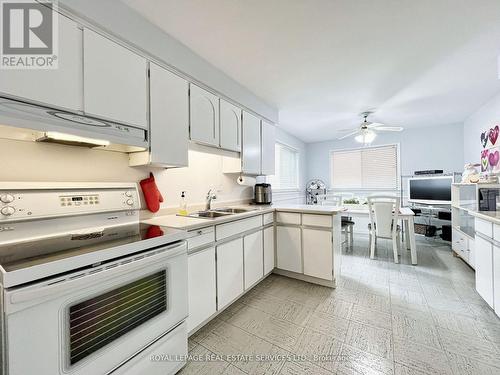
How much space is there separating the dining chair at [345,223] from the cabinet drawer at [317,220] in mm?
1177

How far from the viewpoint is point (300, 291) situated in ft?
8.00

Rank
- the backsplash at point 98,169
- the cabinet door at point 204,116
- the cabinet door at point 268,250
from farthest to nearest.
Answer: the cabinet door at point 268,250, the cabinet door at point 204,116, the backsplash at point 98,169

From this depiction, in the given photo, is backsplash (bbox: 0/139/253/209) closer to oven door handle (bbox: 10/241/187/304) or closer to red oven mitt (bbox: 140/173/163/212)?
red oven mitt (bbox: 140/173/163/212)

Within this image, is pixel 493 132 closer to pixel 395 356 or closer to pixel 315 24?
pixel 315 24

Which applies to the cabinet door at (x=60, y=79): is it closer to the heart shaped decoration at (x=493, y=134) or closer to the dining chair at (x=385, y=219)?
the dining chair at (x=385, y=219)

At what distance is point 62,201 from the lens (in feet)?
4.26

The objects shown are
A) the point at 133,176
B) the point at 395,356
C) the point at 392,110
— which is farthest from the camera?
the point at 392,110

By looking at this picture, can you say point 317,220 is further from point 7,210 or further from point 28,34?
point 28,34

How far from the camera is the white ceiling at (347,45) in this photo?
1511 millimetres

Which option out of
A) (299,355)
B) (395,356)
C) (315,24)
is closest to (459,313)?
(395,356)

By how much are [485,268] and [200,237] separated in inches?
101

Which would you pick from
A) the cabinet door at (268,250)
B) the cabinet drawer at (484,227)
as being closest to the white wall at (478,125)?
the cabinet drawer at (484,227)

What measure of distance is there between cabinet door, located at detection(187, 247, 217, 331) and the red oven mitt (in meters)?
0.60

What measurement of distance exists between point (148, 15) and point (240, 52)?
31.2 inches
